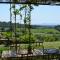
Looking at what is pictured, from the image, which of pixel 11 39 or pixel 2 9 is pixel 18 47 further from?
pixel 2 9

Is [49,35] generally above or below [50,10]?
below

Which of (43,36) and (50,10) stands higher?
(50,10)

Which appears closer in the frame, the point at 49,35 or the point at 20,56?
the point at 20,56

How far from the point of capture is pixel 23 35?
10477 millimetres

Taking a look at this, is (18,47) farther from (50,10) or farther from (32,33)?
(50,10)

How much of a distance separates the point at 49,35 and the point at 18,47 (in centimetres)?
101

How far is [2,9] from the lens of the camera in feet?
32.9

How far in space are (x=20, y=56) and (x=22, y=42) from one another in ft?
2.84

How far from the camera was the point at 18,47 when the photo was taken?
10406mm

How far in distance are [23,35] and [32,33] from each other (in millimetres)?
258

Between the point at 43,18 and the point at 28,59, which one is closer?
the point at 28,59

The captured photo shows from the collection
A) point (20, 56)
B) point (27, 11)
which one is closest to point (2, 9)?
point (27, 11)

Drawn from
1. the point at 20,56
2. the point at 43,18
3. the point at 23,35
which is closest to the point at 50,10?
the point at 43,18

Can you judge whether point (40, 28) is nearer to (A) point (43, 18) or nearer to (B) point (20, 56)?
(A) point (43, 18)
